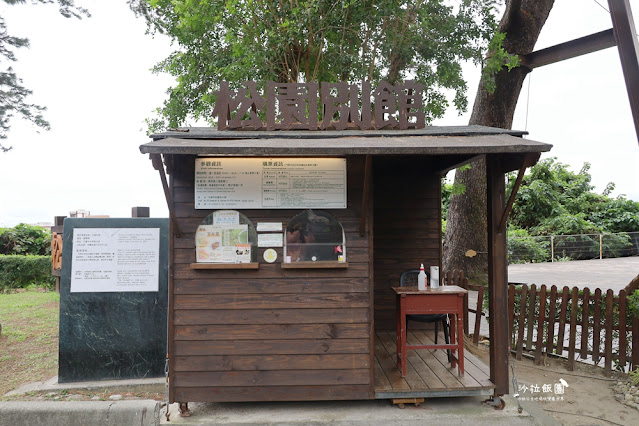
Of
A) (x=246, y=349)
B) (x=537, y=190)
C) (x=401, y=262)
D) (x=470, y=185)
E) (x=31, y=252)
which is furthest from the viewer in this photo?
(x=537, y=190)

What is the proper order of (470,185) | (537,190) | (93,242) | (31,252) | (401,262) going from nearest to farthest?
(93,242) < (401,262) < (470,185) < (31,252) < (537,190)

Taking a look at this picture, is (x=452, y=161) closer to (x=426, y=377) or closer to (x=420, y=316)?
(x=420, y=316)

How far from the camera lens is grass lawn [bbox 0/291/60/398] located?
5672 mm

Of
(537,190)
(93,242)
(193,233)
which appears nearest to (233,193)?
→ (193,233)

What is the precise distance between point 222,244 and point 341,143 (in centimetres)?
165

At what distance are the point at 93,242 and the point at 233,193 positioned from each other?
216 centimetres

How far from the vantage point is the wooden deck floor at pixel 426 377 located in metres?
4.50

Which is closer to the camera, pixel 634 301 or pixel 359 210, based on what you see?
pixel 359 210

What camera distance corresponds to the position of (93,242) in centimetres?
543

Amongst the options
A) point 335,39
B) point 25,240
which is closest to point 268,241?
point 335,39

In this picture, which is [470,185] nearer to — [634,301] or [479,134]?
[634,301]

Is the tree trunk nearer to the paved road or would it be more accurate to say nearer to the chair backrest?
the paved road

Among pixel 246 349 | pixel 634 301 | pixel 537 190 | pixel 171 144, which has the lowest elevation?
pixel 246 349

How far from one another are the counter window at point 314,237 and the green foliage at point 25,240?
1333cm
